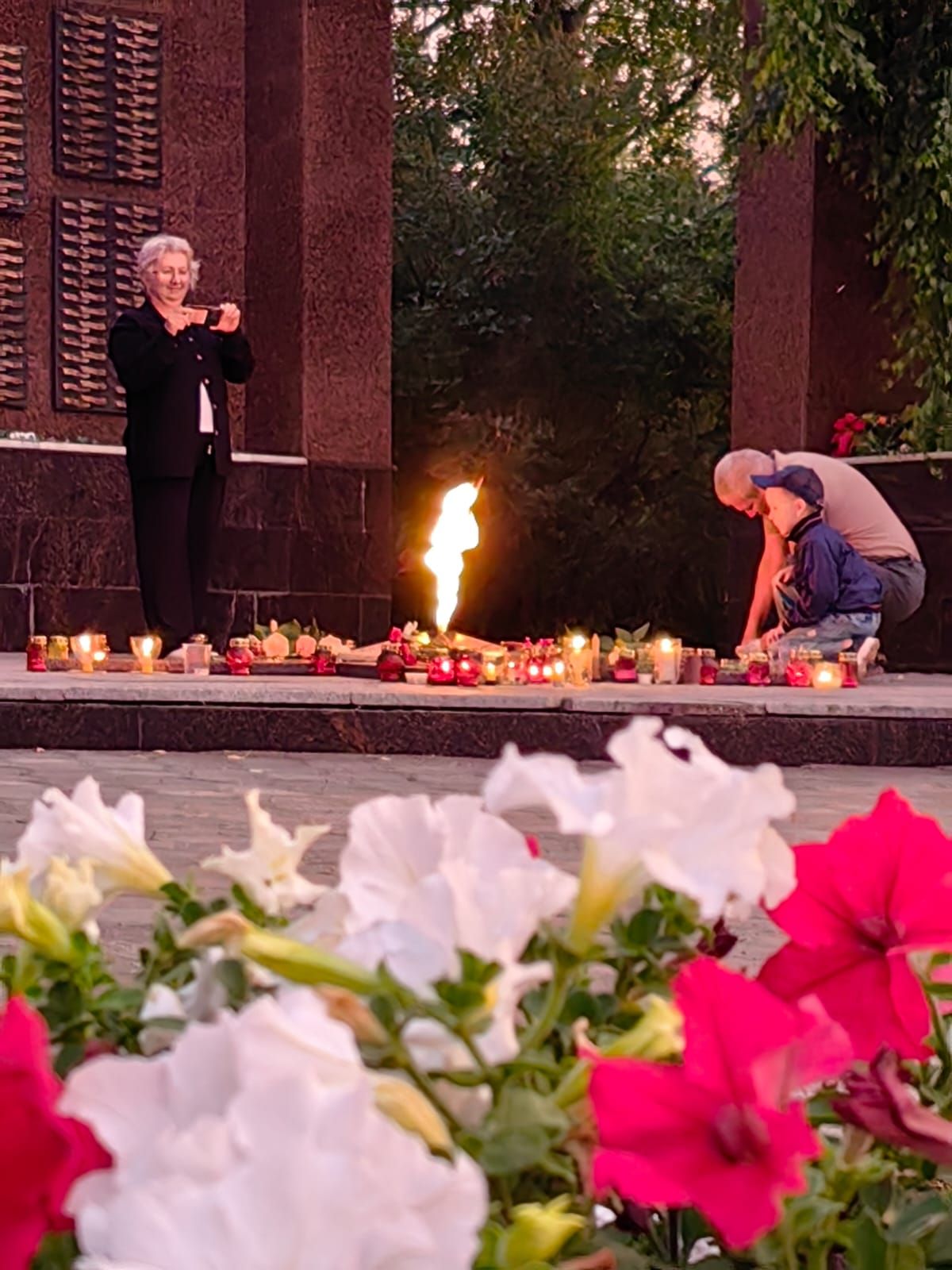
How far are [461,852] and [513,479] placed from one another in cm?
1937

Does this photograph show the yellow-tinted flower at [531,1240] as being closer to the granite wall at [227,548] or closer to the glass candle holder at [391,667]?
the glass candle holder at [391,667]

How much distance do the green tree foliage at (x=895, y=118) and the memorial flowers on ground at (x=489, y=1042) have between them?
41.8 ft

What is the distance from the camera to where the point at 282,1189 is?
52cm

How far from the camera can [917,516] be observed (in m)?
13.5

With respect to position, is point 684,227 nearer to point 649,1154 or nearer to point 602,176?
point 602,176

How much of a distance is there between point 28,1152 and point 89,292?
14500mm

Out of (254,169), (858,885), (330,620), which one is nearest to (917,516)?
(330,620)

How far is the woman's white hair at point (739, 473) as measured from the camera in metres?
11.0

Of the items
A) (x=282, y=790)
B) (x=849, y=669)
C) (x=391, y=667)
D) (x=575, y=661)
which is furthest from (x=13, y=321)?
(x=282, y=790)

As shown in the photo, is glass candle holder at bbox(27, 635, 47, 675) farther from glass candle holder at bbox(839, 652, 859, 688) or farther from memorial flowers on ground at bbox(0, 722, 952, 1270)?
memorial flowers on ground at bbox(0, 722, 952, 1270)

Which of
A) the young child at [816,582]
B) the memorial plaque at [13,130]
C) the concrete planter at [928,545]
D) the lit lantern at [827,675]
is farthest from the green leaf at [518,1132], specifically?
the memorial plaque at [13,130]

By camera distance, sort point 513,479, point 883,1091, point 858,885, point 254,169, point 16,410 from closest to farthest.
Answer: point 883,1091
point 858,885
point 16,410
point 254,169
point 513,479

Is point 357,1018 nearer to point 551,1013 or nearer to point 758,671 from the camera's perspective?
point 551,1013

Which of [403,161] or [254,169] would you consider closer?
[254,169]
